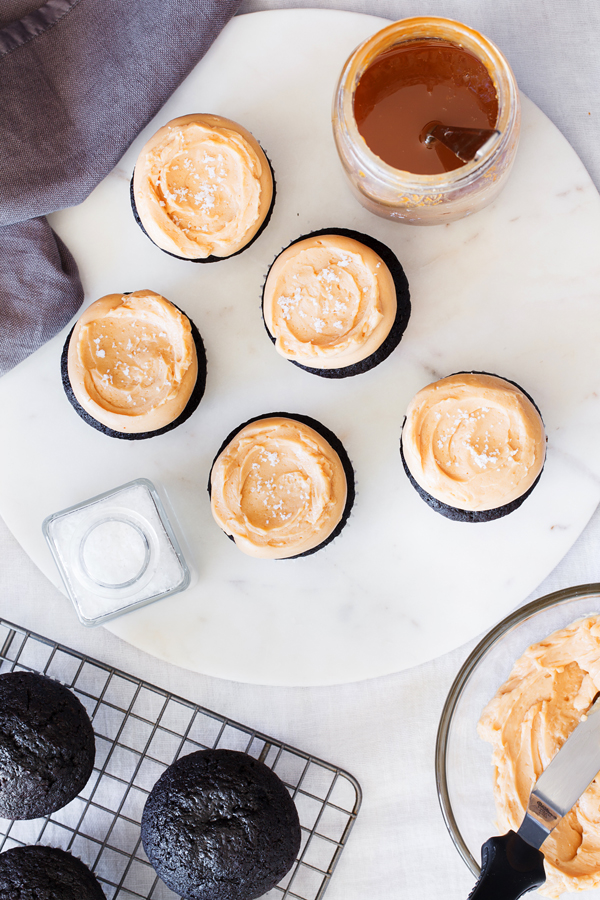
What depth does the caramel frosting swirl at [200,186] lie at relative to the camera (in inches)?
63.1

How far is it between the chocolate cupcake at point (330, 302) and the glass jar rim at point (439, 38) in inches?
7.4

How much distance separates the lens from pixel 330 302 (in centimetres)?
159

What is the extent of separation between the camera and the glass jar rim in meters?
1.45

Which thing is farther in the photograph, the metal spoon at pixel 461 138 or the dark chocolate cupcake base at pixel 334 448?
the dark chocolate cupcake base at pixel 334 448

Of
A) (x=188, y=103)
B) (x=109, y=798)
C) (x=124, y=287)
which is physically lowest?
(x=109, y=798)

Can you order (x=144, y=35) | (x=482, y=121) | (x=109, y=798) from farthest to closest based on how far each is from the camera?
(x=109, y=798) → (x=144, y=35) → (x=482, y=121)

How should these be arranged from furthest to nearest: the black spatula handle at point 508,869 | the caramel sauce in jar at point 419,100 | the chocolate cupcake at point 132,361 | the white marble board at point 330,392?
1. the white marble board at point 330,392
2. the chocolate cupcake at point 132,361
3. the caramel sauce in jar at point 419,100
4. the black spatula handle at point 508,869

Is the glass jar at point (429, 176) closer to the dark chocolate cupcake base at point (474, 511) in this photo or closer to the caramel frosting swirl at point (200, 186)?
the caramel frosting swirl at point (200, 186)

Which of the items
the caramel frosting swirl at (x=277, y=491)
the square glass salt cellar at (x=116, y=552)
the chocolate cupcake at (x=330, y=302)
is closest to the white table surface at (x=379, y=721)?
the square glass salt cellar at (x=116, y=552)

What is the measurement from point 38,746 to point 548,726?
1082 millimetres

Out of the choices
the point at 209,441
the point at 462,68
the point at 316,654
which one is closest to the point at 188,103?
the point at 462,68

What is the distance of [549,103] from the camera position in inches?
69.1

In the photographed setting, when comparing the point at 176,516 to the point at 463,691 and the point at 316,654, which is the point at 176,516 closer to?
the point at 316,654

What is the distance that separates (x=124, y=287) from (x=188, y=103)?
0.46m
